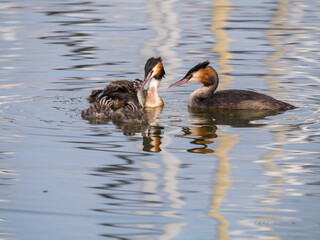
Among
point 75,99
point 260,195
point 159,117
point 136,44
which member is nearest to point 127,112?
point 159,117

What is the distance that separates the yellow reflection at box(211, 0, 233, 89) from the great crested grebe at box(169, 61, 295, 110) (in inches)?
37.2

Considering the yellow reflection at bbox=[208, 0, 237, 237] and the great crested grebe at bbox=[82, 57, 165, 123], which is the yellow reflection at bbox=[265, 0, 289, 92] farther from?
the great crested grebe at bbox=[82, 57, 165, 123]

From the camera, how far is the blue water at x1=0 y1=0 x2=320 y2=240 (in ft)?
19.7

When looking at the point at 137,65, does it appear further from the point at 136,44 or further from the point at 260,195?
the point at 260,195

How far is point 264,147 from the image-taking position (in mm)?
8188

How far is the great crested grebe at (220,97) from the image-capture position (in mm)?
10164

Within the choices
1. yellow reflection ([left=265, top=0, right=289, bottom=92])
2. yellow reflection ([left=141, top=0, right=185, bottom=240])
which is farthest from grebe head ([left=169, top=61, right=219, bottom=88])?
yellow reflection ([left=265, top=0, right=289, bottom=92])

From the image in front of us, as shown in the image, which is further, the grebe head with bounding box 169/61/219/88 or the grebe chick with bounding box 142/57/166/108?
the grebe head with bounding box 169/61/219/88

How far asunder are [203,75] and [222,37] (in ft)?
14.8

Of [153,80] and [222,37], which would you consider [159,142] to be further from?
[222,37]

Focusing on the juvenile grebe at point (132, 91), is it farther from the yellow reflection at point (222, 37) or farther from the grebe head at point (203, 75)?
the yellow reflection at point (222, 37)

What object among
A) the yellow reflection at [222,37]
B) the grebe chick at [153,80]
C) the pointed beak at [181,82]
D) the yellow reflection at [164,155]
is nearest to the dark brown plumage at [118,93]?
the grebe chick at [153,80]

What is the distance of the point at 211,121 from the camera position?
969 centimetres

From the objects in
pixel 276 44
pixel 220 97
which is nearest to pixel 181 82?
pixel 220 97
